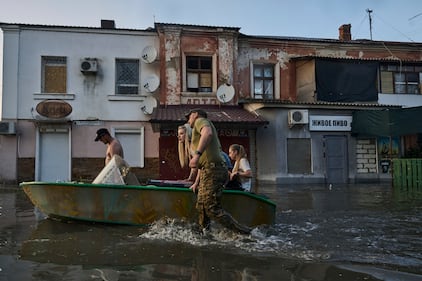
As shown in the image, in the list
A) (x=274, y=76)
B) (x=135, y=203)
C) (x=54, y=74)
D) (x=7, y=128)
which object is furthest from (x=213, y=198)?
(x=274, y=76)

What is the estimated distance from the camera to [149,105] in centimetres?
1641

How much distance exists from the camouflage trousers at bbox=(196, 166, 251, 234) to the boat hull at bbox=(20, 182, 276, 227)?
15.7 inches

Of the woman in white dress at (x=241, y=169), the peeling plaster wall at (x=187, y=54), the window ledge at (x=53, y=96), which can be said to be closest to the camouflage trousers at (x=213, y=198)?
the woman in white dress at (x=241, y=169)

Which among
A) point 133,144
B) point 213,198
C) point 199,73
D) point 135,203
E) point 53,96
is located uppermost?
point 199,73

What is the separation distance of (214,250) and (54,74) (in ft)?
45.2

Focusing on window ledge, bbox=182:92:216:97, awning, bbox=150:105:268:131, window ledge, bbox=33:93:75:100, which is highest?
window ledge, bbox=182:92:216:97

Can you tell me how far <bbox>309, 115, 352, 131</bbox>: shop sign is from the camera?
16.5 metres

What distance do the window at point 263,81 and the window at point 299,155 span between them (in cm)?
275

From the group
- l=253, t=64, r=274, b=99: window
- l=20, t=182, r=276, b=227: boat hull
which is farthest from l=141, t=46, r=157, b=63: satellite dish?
l=20, t=182, r=276, b=227: boat hull

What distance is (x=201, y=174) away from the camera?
5500 millimetres

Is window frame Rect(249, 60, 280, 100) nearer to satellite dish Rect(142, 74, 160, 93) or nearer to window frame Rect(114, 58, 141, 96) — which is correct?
satellite dish Rect(142, 74, 160, 93)

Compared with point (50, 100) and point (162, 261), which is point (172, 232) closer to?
point (162, 261)

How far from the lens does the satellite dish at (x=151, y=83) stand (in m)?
16.3

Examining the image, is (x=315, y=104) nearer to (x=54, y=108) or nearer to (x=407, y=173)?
(x=407, y=173)
